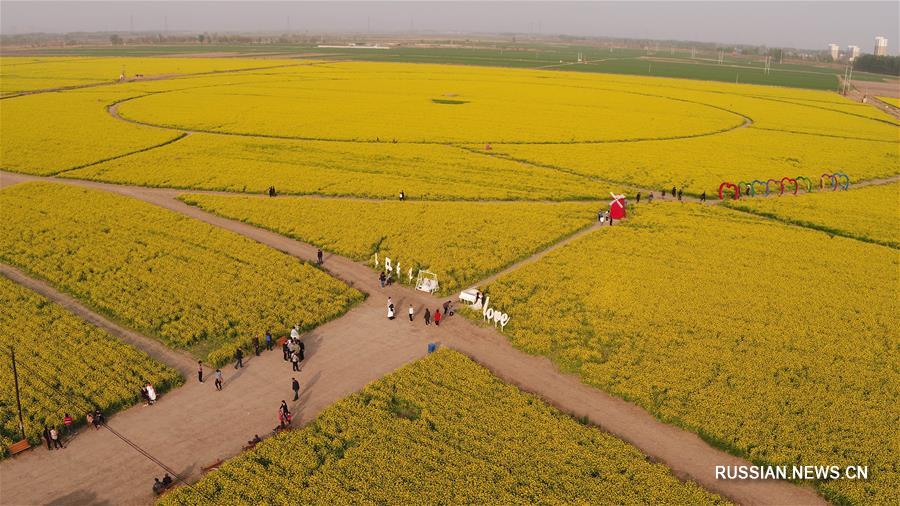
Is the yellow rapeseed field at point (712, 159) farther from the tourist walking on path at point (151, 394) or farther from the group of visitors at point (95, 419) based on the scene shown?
the group of visitors at point (95, 419)

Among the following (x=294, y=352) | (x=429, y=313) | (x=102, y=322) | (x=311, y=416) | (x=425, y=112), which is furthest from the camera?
(x=425, y=112)

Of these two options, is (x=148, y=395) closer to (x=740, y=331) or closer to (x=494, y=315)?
(x=494, y=315)

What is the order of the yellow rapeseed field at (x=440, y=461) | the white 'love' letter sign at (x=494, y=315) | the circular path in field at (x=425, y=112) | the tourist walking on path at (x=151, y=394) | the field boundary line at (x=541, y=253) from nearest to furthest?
the yellow rapeseed field at (x=440, y=461) < the tourist walking on path at (x=151, y=394) < the white 'love' letter sign at (x=494, y=315) < the field boundary line at (x=541, y=253) < the circular path in field at (x=425, y=112)

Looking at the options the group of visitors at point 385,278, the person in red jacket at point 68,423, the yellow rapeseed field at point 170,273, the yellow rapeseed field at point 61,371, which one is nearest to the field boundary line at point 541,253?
the group of visitors at point 385,278

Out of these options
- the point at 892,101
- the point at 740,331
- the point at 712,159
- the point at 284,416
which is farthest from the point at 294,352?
the point at 892,101

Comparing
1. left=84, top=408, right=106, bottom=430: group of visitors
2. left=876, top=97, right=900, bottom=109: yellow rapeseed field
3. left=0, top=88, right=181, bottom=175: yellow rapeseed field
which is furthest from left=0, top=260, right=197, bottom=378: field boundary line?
left=876, top=97, right=900, bottom=109: yellow rapeseed field

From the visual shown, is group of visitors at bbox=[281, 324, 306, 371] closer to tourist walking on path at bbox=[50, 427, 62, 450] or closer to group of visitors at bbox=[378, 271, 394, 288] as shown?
group of visitors at bbox=[378, 271, 394, 288]

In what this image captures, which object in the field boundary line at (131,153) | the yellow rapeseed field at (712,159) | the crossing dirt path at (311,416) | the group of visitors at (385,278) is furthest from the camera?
the yellow rapeseed field at (712,159)
